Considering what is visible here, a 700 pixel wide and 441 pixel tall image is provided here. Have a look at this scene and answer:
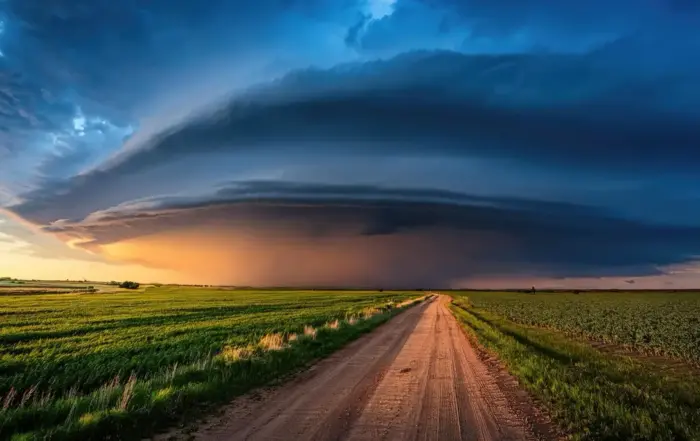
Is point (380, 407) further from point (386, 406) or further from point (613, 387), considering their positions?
point (613, 387)

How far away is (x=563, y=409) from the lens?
9.80 metres

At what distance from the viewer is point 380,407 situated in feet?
34.1

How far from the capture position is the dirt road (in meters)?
8.41

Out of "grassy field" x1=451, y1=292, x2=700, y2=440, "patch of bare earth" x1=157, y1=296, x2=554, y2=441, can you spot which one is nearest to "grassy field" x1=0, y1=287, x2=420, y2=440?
"patch of bare earth" x1=157, y1=296, x2=554, y2=441

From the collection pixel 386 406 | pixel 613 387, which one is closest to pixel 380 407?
pixel 386 406

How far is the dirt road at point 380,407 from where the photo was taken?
8.41 meters

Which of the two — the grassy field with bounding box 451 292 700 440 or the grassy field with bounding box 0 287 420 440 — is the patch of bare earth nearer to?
the grassy field with bounding box 451 292 700 440

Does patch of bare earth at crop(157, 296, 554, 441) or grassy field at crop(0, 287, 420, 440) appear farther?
grassy field at crop(0, 287, 420, 440)

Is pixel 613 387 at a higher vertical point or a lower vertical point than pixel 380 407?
higher

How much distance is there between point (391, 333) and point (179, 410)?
2128 cm

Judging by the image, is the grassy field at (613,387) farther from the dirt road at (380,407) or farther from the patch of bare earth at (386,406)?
the dirt road at (380,407)

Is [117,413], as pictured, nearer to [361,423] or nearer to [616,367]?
[361,423]

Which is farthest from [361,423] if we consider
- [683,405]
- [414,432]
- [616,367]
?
[616,367]

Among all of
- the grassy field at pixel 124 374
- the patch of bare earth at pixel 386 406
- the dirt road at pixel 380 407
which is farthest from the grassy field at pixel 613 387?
the grassy field at pixel 124 374
